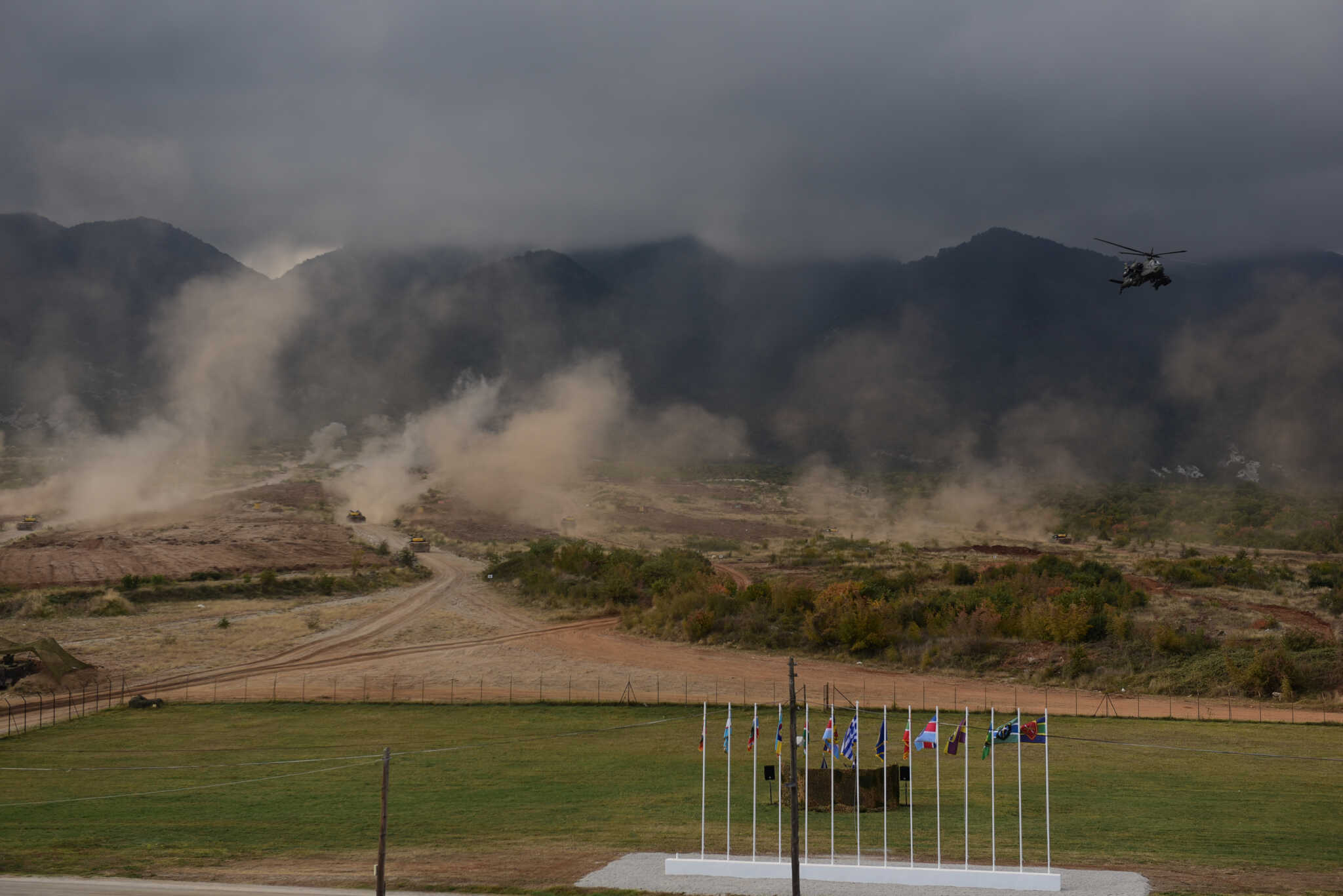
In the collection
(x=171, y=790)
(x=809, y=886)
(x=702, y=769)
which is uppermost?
(x=702, y=769)

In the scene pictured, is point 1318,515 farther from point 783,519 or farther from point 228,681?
point 228,681

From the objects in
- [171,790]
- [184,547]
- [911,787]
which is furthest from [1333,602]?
[184,547]

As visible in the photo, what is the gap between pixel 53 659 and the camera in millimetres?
51750

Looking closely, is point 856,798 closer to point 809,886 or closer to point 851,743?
point 851,743

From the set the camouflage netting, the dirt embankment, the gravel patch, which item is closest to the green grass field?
the gravel patch

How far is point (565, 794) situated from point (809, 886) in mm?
10885

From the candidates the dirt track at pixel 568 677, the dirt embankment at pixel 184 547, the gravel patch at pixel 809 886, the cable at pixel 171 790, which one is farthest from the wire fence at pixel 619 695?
the dirt embankment at pixel 184 547

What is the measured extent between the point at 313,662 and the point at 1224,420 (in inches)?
6333

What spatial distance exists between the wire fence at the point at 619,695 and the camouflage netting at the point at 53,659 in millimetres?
1476

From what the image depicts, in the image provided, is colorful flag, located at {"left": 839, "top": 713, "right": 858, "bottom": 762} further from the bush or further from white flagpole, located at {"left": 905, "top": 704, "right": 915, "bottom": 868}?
the bush

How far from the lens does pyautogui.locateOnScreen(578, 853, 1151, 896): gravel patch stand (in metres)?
21.5

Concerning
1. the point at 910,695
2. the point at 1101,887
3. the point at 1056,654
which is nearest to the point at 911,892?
the point at 1101,887

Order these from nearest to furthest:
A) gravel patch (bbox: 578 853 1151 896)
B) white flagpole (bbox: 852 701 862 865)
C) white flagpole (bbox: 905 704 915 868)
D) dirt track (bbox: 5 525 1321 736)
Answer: gravel patch (bbox: 578 853 1151 896), white flagpole (bbox: 905 704 915 868), white flagpole (bbox: 852 701 862 865), dirt track (bbox: 5 525 1321 736)

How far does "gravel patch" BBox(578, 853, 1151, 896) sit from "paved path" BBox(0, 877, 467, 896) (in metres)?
3.91
